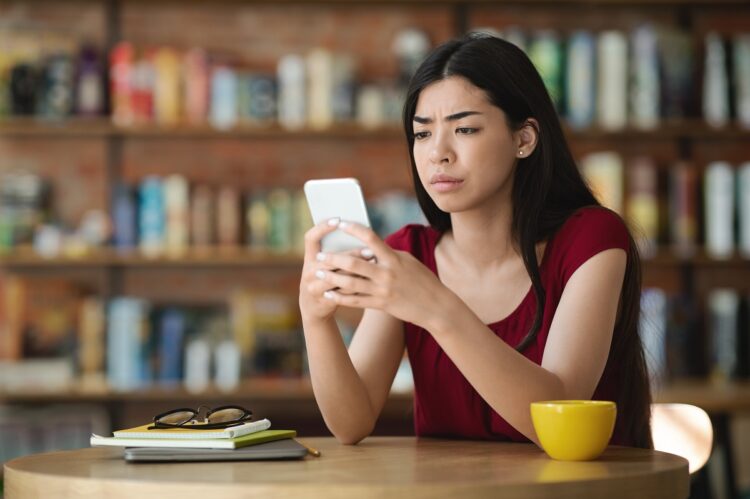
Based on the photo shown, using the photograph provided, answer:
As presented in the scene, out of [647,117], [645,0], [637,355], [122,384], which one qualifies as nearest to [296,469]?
[637,355]

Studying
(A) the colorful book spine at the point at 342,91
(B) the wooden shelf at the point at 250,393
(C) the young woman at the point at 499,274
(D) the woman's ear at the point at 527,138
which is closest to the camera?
(C) the young woman at the point at 499,274

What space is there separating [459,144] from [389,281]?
40cm

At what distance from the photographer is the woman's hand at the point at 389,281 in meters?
1.36

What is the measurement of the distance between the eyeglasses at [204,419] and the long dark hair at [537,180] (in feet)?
1.73

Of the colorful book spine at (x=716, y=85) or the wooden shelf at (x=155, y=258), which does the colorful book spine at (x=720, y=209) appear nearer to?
the colorful book spine at (x=716, y=85)

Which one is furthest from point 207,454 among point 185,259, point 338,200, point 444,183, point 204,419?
point 185,259

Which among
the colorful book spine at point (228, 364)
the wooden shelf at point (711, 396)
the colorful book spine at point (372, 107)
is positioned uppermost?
the colorful book spine at point (372, 107)

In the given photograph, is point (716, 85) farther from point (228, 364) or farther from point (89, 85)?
point (89, 85)

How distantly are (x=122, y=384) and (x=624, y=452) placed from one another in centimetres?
261

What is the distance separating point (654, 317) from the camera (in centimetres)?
382

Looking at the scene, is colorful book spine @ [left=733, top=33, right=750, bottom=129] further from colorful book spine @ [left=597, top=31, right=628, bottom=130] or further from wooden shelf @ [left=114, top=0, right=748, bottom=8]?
colorful book spine @ [left=597, top=31, right=628, bottom=130]

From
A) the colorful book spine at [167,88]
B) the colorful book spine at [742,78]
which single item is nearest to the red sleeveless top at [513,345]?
the colorful book spine at [167,88]

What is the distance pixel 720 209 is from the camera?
389 centimetres

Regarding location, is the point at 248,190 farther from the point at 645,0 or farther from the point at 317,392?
the point at 317,392
